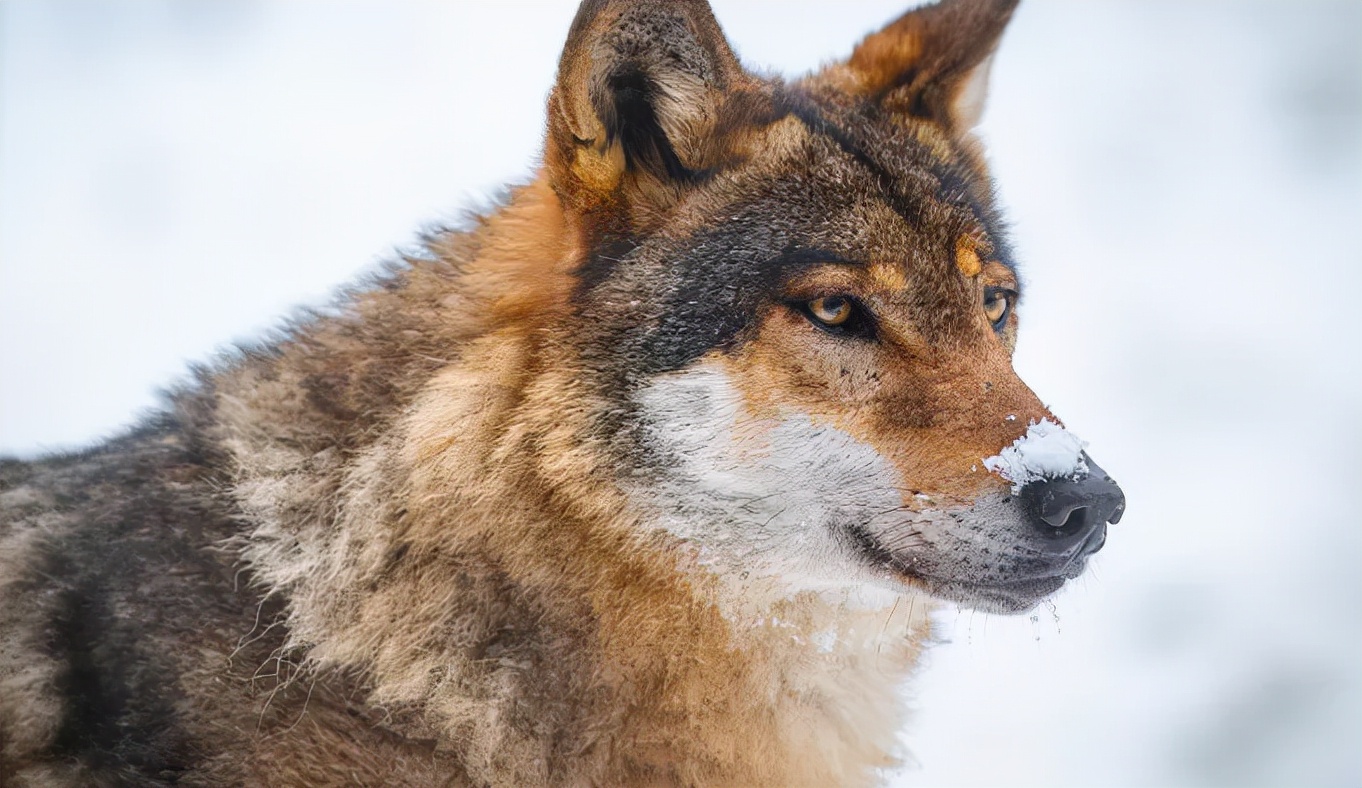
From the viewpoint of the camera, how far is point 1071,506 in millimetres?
2723

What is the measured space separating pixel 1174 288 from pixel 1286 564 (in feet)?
9.25

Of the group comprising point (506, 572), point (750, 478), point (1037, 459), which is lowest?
point (506, 572)

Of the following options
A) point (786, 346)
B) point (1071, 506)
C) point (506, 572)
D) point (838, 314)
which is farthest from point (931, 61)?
point (506, 572)

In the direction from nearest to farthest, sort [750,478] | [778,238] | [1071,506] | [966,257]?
[1071,506]
[750,478]
[778,238]
[966,257]

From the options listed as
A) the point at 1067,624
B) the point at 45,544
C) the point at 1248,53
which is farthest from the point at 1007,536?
the point at 1248,53

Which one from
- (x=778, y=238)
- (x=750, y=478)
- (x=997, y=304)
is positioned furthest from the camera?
(x=997, y=304)

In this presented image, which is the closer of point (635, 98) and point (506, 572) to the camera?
point (506, 572)

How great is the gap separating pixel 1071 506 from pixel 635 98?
160 cm

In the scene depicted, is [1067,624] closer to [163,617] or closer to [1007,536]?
[1007,536]

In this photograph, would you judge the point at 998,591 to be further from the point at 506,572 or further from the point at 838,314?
the point at 506,572

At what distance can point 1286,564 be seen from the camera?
6.86 m

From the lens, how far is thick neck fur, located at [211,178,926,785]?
2.88 metres

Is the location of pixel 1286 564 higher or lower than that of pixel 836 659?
lower

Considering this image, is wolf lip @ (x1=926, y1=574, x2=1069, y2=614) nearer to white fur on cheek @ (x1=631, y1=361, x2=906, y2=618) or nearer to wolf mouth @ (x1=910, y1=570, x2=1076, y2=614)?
wolf mouth @ (x1=910, y1=570, x2=1076, y2=614)
